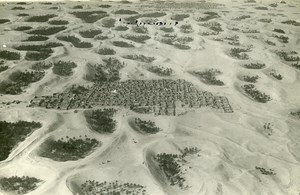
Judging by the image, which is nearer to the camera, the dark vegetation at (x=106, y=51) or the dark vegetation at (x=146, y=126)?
the dark vegetation at (x=146, y=126)

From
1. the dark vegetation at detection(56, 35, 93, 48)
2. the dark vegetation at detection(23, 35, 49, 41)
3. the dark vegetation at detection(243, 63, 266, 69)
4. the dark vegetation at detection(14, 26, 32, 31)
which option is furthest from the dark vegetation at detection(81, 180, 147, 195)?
the dark vegetation at detection(14, 26, 32, 31)

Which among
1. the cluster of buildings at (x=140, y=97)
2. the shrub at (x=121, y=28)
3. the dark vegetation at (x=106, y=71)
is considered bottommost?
the cluster of buildings at (x=140, y=97)

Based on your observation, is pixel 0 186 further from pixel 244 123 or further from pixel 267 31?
pixel 267 31

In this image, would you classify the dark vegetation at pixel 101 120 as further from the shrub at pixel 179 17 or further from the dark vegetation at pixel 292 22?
the dark vegetation at pixel 292 22

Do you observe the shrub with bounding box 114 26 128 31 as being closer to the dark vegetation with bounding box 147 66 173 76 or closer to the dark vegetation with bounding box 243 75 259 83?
the dark vegetation with bounding box 147 66 173 76

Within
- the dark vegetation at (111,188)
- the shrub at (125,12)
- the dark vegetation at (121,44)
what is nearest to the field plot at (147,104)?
the dark vegetation at (111,188)
